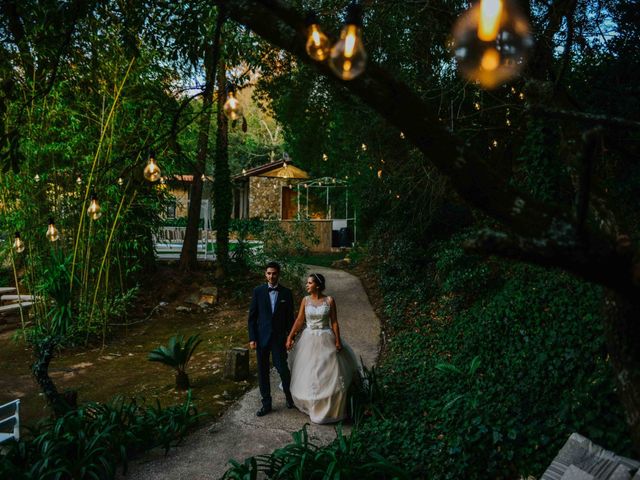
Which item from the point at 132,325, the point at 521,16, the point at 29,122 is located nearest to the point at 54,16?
the point at 521,16

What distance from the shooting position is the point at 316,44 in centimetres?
194

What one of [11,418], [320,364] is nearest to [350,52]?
[320,364]

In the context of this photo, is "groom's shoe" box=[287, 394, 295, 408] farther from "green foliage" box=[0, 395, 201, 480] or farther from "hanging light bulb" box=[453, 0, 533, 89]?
"hanging light bulb" box=[453, 0, 533, 89]

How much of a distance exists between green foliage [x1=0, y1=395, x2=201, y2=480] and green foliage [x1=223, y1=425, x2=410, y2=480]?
107 cm

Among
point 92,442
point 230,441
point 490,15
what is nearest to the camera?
point 490,15

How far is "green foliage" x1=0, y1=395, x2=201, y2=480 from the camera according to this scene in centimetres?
363

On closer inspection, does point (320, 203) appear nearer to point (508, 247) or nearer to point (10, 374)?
point (10, 374)

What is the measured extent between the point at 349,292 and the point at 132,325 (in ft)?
16.8

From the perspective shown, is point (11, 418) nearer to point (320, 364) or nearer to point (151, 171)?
point (151, 171)

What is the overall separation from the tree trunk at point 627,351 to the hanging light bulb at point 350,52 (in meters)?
1.39

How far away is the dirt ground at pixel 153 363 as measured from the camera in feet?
20.5

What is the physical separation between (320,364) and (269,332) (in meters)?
0.72

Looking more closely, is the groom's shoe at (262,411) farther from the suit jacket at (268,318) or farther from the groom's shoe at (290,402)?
the suit jacket at (268,318)

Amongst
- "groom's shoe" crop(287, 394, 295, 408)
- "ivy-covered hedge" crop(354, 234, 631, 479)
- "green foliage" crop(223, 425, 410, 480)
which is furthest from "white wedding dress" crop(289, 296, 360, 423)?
"green foliage" crop(223, 425, 410, 480)
